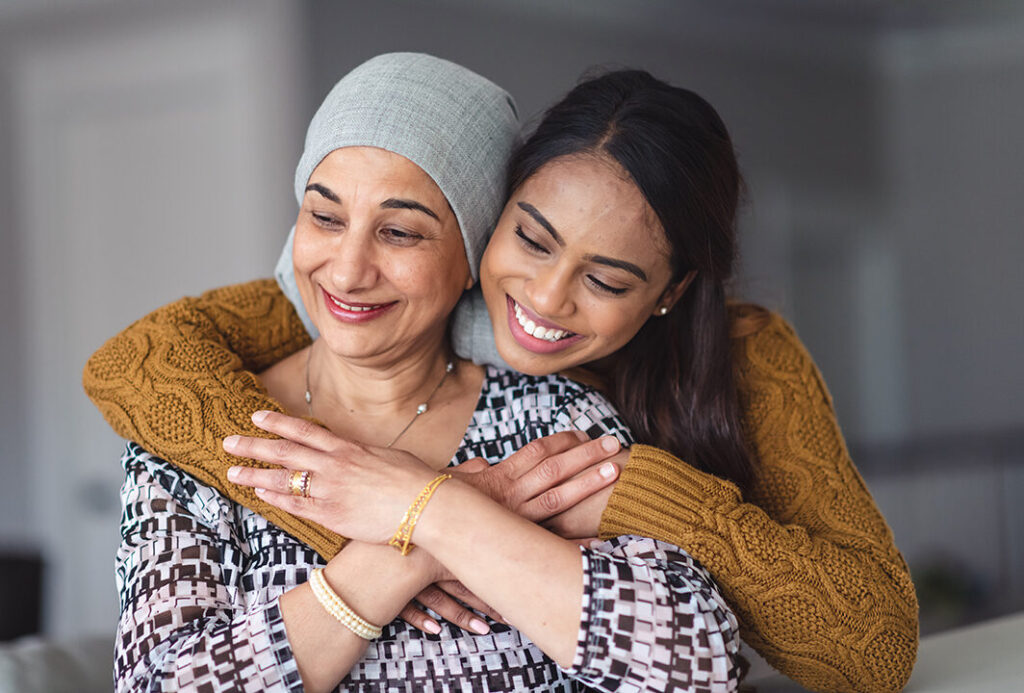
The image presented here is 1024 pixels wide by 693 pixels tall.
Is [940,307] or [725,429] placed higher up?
[725,429]

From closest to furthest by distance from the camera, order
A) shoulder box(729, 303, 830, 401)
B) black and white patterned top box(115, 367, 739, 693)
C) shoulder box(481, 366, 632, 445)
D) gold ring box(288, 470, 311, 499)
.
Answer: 1. black and white patterned top box(115, 367, 739, 693)
2. gold ring box(288, 470, 311, 499)
3. shoulder box(481, 366, 632, 445)
4. shoulder box(729, 303, 830, 401)

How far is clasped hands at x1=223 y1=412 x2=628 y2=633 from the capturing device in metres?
1.43

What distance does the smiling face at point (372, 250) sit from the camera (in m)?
1.58

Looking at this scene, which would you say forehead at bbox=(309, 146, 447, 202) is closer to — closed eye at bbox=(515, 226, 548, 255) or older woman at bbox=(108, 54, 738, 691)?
older woman at bbox=(108, 54, 738, 691)

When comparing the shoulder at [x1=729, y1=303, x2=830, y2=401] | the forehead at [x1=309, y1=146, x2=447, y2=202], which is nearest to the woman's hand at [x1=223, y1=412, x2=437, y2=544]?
the forehead at [x1=309, y1=146, x2=447, y2=202]

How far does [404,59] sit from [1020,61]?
5.59m

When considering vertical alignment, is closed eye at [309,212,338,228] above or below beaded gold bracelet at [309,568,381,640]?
above

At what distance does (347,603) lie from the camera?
4.60 feet

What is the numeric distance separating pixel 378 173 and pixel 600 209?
0.34 m

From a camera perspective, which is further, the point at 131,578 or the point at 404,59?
the point at 404,59

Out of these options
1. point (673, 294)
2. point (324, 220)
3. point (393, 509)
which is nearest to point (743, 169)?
point (673, 294)

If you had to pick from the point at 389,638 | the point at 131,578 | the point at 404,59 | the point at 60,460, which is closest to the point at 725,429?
the point at 389,638

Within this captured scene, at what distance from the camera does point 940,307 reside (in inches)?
262

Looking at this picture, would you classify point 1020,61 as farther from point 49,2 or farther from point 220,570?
point 220,570
